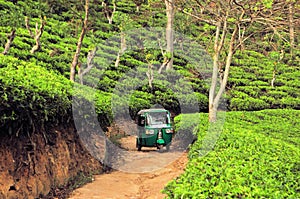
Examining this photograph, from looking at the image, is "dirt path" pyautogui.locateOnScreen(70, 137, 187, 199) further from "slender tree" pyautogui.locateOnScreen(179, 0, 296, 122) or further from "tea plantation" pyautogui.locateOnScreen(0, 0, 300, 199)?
"slender tree" pyautogui.locateOnScreen(179, 0, 296, 122)

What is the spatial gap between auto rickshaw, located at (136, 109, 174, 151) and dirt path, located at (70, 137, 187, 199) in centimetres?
35

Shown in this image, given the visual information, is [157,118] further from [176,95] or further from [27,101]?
[176,95]

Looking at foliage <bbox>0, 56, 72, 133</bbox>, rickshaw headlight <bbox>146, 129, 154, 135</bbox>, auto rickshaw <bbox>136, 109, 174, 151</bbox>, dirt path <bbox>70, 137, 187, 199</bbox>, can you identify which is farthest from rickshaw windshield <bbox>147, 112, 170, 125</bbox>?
foliage <bbox>0, 56, 72, 133</bbox>

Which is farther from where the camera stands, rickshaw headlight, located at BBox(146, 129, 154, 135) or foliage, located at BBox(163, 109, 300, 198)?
rickshaw headlight, located at BBox(146, 129, 154, 135)

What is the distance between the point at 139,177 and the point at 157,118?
340 cm

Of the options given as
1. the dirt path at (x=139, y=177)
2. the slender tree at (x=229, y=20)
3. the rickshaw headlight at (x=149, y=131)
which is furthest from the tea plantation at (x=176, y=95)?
the rickshaw headlight at (x=149, y=131)

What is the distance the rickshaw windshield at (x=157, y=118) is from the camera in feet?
44.9

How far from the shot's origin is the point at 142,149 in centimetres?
1451

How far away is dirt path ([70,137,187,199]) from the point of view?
29.2 ft

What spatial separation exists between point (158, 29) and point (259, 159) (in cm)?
2945

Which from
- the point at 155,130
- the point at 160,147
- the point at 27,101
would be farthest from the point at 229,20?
the point at 27,101

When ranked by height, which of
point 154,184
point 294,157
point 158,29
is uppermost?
point 158,29

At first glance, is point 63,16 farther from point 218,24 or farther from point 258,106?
point 218,24

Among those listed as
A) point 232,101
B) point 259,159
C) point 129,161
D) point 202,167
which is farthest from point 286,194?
point 232,101
